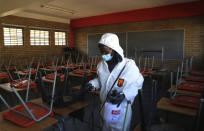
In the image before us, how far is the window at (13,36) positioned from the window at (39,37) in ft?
1.44

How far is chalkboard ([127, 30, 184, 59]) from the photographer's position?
530 centimetres

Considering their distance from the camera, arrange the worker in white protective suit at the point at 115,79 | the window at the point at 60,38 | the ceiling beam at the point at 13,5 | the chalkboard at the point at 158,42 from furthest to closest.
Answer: the window at the point at 60,38, the chalkboard at the point at 158,42, the ceiling beam at the point at 13,5, the worker in white protective suit at the point at 115,79

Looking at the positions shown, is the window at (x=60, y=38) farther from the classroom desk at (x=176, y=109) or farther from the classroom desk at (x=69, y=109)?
the classroom desk at (x=176, y=109)

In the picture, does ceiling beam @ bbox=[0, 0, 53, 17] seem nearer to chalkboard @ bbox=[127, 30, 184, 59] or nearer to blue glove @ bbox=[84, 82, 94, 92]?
blue glove @ bbox=[84, 82, 94, 92]

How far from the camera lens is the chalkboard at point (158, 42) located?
5.30 m

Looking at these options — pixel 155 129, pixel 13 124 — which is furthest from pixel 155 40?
pixel 13 124

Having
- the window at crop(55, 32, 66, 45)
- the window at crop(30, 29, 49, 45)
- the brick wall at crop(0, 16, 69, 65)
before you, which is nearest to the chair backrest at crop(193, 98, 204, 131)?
the brick wall at crop(0, 16, 69, 65)

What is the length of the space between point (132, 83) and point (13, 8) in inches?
159

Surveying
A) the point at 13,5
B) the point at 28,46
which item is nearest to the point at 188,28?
the point at 13,5

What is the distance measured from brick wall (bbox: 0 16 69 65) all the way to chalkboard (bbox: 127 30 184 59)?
11.4ft

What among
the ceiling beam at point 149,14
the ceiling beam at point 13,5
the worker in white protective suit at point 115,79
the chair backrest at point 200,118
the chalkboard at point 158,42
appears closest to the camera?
the chair backrest at point 200,118

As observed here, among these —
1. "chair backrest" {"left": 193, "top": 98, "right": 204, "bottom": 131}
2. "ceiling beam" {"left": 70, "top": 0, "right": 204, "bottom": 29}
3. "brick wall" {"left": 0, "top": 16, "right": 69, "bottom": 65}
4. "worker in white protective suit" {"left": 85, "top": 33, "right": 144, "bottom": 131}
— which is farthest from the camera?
"brick wall" {"left": 0, "top": 16, "right": 69, "bottom": 65}

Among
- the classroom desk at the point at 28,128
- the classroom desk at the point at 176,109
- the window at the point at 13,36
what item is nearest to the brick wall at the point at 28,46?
the window at the point at 13,36

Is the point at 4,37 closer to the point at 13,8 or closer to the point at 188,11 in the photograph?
the point at 13,8
